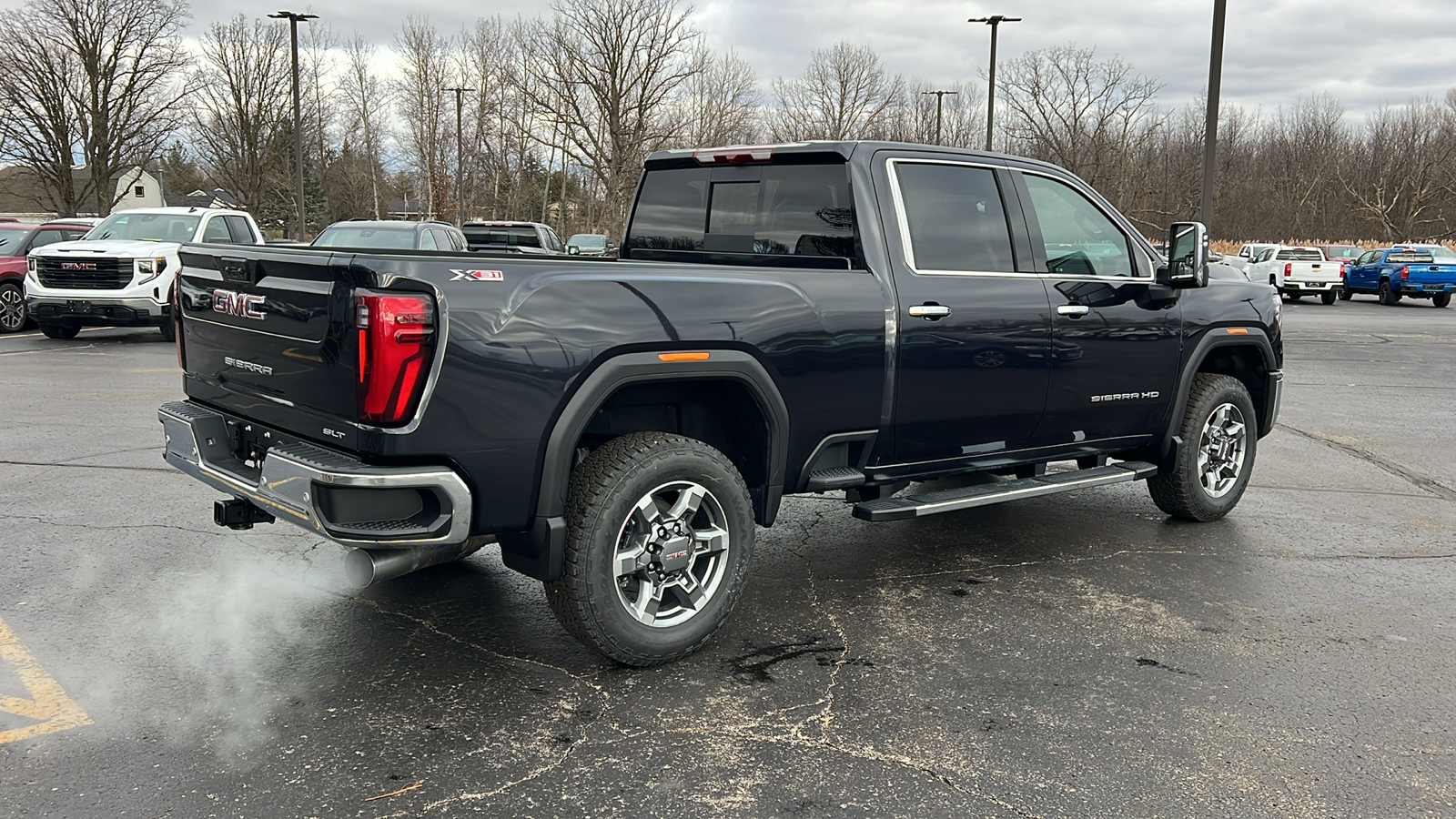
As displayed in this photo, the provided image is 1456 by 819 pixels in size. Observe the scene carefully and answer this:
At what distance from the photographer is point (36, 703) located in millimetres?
3707

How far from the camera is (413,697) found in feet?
12.6

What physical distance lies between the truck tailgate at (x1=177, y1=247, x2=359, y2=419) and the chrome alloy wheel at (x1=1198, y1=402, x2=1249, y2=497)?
4.84 m

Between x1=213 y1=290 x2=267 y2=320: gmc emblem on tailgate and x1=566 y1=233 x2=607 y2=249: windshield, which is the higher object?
x1=566 y1=233 x2=607 y2=249: windshield

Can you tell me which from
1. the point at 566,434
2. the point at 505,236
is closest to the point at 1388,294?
the point at 505,236

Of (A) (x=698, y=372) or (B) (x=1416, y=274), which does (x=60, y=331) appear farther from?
(B) (x=1416, y=274)

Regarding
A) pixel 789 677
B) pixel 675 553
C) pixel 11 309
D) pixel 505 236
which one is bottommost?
pixel 789 677

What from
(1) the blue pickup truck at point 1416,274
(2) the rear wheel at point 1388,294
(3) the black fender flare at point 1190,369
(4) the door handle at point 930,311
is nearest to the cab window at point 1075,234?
(3) the black fender flare at point 1190,369

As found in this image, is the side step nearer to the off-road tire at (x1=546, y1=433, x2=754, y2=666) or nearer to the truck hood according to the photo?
the off-road tire at (x1=546, y1=433, x2=754, y2=666)

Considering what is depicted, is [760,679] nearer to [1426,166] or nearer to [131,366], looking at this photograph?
[131,366]

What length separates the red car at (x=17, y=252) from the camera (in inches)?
649

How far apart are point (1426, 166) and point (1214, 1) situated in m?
54.2

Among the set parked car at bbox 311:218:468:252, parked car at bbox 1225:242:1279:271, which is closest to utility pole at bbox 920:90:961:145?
parked car at bbox 1225:242:1279:271

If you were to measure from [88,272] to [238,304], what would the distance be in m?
12.6

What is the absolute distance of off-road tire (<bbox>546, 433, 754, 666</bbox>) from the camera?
3867 mm
